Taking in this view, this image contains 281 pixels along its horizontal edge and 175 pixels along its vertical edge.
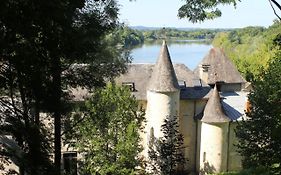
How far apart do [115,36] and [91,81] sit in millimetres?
3406

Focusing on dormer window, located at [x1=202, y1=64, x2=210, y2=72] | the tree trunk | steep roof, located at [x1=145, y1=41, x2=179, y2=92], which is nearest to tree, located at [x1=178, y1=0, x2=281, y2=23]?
the tree trunk

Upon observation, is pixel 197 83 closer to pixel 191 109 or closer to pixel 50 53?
pixel 191 109

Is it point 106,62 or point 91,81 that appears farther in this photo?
point 106,62

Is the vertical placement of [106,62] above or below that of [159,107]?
above

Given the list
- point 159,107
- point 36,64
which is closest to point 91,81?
point 36,64

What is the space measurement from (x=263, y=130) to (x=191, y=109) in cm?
893

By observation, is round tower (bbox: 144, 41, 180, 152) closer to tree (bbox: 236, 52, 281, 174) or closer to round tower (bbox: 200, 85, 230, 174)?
round tower (bbox: 200, 85, 230, 174)

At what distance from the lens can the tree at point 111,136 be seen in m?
21.0

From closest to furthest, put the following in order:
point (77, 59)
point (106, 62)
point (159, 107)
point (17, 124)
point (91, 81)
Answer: point (17, 124)
point (77, 59)
point (91, 81)
point (106, 62)
point (159, 107)

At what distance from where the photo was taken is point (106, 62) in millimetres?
14117

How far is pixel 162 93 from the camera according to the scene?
2680cm

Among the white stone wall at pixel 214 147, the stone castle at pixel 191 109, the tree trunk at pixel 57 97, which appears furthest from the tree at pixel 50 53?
the white stone wall at pixel 214 147

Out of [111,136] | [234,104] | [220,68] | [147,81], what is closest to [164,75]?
[147,81]

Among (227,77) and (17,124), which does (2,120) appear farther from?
(227,77)
